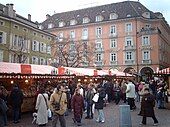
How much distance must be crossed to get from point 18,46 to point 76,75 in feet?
67.6

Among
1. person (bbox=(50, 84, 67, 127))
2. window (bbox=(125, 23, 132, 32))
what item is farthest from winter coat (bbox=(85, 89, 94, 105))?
window (bbox=(125, 23, 132, 32))

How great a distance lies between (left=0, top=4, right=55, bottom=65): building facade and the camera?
37.6 meters

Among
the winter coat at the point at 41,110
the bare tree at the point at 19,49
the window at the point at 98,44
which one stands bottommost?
the winter coat at the point at 41,110

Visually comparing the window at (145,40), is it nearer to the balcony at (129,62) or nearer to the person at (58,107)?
the balcony at (129,62)

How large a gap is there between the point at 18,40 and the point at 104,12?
82.8 feet

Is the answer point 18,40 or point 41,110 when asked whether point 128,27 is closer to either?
point 18,40

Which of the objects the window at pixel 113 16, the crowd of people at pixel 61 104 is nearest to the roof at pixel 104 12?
the window at pixel 113 16

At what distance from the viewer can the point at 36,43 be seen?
45.2m

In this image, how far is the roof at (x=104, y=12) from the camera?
58.0m

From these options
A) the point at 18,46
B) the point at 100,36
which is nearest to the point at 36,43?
the point at 18,46

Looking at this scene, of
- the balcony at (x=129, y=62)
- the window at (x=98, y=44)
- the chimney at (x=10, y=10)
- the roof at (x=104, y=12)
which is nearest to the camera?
the chimney at (x=10, y=10)

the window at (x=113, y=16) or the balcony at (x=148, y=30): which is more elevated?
the window at (x=113, y=16)

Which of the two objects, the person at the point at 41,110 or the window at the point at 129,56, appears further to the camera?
the window at the point at 129,56

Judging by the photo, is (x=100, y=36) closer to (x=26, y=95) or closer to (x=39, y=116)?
(x=26, y=95)
